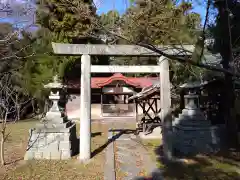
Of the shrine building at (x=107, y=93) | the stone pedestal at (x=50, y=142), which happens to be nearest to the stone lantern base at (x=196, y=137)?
the stone pedestal at (x=50, y=142)

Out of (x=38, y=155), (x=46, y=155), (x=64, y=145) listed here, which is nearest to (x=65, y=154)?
(x=64, y=145)

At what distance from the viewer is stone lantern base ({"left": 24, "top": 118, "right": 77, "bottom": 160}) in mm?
6426

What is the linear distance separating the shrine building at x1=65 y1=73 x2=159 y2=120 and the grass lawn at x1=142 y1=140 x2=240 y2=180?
1199 cm

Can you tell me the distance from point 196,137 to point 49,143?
4.61m

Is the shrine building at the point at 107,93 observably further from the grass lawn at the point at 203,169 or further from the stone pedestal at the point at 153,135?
the grass lawn at the point at 203,169

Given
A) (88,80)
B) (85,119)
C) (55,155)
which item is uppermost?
(88,80)

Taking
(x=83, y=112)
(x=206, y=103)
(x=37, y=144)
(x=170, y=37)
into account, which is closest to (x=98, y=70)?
(x=83, y=112)

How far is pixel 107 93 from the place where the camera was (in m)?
18.9

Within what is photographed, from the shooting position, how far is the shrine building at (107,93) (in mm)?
18109

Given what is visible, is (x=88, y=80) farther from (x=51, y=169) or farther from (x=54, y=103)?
(x=51, y=169)

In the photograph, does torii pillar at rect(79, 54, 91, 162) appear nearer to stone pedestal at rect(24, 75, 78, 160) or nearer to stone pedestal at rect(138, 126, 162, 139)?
stone pedestal at rect(24, 75, 78, 160)

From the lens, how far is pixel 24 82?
55.2 feet

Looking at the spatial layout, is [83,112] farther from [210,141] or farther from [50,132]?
[210,141]

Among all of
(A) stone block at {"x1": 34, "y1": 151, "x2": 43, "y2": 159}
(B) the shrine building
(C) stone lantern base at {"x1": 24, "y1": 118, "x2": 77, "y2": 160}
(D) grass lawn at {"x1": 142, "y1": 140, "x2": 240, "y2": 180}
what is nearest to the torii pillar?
(C) stone lantern base at {"x1": 24, "y1": 118, "x2": 77, "y2": 160}
